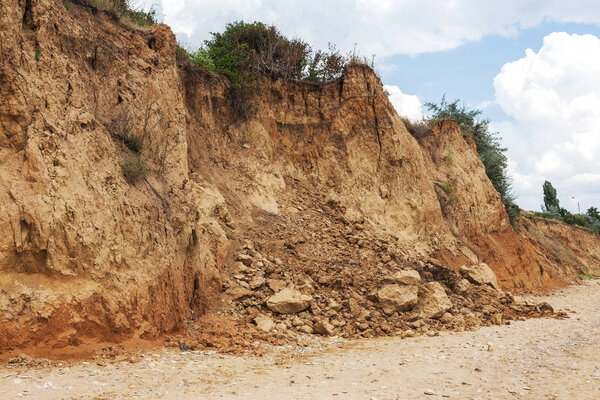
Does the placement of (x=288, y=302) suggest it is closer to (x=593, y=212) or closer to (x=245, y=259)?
(x=245, y=259)

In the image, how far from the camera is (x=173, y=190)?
8.84 metres

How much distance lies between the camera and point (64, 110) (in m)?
7.24

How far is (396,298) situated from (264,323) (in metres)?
3.00

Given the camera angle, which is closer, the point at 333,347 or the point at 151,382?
the point at 151,382

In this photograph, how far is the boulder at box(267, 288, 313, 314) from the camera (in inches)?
340

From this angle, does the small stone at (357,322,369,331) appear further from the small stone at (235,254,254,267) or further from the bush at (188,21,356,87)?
the bush at (188,21,356,87)

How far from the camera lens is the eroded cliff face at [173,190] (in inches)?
243

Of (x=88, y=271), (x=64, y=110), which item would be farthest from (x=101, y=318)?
(x=64, y=110)

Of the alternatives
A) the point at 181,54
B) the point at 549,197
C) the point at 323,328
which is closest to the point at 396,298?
the point at 323,328

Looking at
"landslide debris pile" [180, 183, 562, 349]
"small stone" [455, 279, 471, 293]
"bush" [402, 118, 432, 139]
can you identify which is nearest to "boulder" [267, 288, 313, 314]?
"landslide debris pile" [180, 183, 562, 349]

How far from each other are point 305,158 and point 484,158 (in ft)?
42.4

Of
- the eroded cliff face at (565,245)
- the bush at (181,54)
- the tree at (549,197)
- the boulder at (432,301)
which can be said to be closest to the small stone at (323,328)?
the boulder at (432,301)

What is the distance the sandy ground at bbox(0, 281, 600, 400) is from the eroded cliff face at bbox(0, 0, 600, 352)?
95cm

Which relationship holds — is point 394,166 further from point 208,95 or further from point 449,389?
point 449,389
